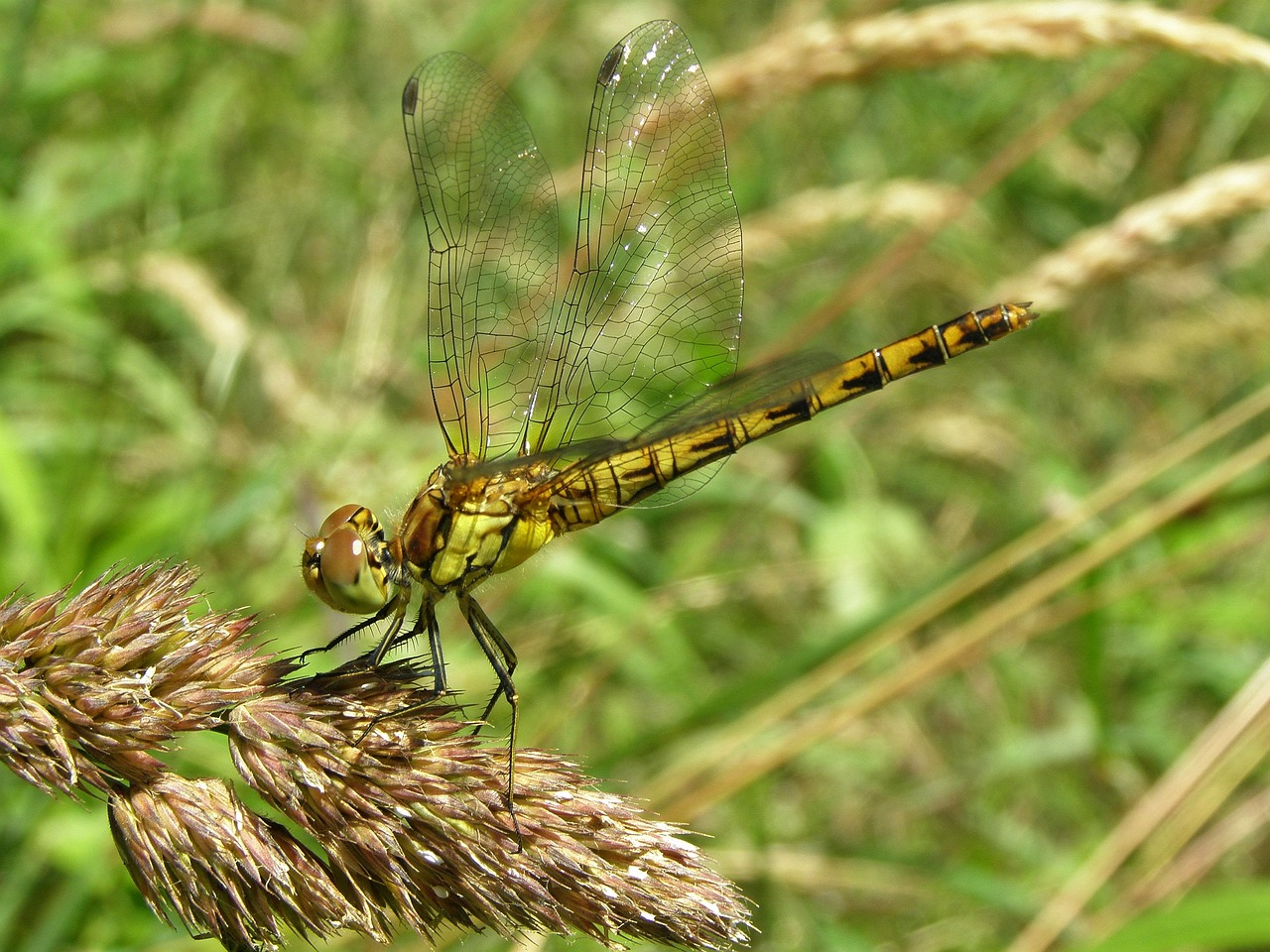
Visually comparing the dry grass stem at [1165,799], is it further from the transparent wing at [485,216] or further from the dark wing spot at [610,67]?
the dark wing spot at [610,67]

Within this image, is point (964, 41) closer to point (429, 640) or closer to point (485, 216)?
point (485, 216)

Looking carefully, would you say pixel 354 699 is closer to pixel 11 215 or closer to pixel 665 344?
pixel 665 344

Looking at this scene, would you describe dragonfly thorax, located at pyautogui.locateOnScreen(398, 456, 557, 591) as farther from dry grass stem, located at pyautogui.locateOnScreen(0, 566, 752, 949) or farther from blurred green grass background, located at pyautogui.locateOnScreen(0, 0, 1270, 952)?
dry grass stem, located at pyautogui.locateOnScreen(0, 566, 752, 949)

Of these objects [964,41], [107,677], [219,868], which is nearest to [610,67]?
[964,41]

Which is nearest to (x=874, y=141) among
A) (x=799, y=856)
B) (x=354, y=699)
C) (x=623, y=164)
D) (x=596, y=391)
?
(x=623, y=164)

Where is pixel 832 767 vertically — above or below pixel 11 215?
below

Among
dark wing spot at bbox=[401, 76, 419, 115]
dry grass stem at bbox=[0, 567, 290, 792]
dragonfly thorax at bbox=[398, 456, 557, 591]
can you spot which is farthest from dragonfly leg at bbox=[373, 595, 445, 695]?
dark wing spot at bbox=[401, 76, 419, 115]
